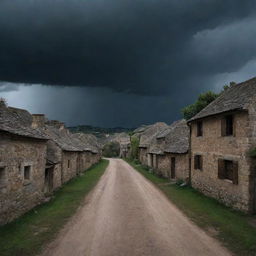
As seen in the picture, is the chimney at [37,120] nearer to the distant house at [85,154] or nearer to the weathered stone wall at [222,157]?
the distant house at [85,154]

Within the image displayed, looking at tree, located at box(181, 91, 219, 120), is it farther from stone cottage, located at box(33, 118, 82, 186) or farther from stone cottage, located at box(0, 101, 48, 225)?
stone cottage, located at box(0, 101, 48, 225)

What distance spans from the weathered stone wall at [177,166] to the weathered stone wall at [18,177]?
13374mm

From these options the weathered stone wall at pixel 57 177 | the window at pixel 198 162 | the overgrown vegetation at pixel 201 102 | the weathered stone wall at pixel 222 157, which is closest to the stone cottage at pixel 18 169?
the weathered stone wall at pixel 57 177

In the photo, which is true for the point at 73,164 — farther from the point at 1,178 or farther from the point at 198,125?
the point at 1,178

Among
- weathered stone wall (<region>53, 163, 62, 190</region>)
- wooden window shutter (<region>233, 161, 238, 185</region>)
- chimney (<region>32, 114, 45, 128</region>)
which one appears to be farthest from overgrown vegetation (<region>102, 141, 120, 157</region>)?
wooden window shutter (<region>233, 161, 238, 185</region>)

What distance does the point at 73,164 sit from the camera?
27.4 metres

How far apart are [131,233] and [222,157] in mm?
8780

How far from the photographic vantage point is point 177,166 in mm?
24609

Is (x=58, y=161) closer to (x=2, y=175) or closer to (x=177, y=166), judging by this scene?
(x=2, y=175)

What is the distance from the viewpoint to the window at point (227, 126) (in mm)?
15242

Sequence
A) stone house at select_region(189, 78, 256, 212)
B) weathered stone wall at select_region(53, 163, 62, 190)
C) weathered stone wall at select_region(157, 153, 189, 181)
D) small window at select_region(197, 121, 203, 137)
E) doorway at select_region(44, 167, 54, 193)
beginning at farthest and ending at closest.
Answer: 1. weathered stone wall at select_region(157, 153, 189, 181)
2. small window at select_region(197, 121, 203, 137)
3. weathered stone wall at select_region(53, 163, 62, 190)
4. doorway at select_region(44, 167, 54, 193)
5. stone house at select_region(189, 78, 256, 212)

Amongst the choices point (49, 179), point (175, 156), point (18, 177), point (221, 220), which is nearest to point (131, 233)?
point (221, 220)

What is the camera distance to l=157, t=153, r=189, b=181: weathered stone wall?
22.8 metres

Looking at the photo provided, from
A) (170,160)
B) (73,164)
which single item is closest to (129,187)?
(170,160)
